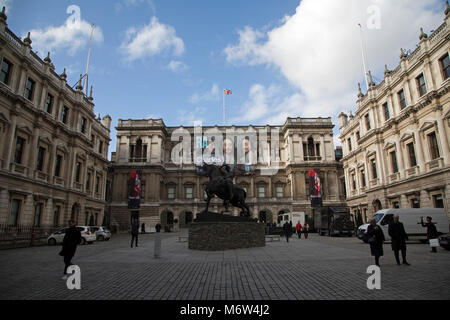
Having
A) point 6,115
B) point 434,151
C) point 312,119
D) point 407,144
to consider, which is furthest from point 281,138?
point 6,115

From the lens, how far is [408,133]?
25594mm

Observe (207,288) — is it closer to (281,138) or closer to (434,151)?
Result: (434,151)

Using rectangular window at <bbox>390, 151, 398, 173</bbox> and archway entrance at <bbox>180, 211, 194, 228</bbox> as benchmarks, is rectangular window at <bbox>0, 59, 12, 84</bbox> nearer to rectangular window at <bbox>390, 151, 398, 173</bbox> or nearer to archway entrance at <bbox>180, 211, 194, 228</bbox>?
archway entrance at <bbox>180, 211, 194, 228</bbox>

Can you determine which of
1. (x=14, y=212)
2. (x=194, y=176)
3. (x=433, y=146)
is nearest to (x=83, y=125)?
(x=14, y=212)

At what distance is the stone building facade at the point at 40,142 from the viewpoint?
20438 millimetres

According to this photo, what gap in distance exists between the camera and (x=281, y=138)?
50.1 meters

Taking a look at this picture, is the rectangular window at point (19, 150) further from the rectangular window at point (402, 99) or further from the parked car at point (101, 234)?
the rectangular window at point (402, 99)

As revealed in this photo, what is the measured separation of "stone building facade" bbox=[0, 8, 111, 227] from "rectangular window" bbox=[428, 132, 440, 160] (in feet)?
111

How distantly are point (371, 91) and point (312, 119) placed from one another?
1707 cm

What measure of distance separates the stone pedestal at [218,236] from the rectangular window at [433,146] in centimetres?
1878

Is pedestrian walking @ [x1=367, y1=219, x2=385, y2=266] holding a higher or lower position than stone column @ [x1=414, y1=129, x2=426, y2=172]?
lower

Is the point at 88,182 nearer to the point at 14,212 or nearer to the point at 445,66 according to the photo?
the point at 14,212

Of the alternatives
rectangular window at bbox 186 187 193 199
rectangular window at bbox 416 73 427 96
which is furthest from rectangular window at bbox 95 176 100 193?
rectangular window at bbox 416 73 427 96

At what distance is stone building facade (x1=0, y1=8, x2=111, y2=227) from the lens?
20.4m
